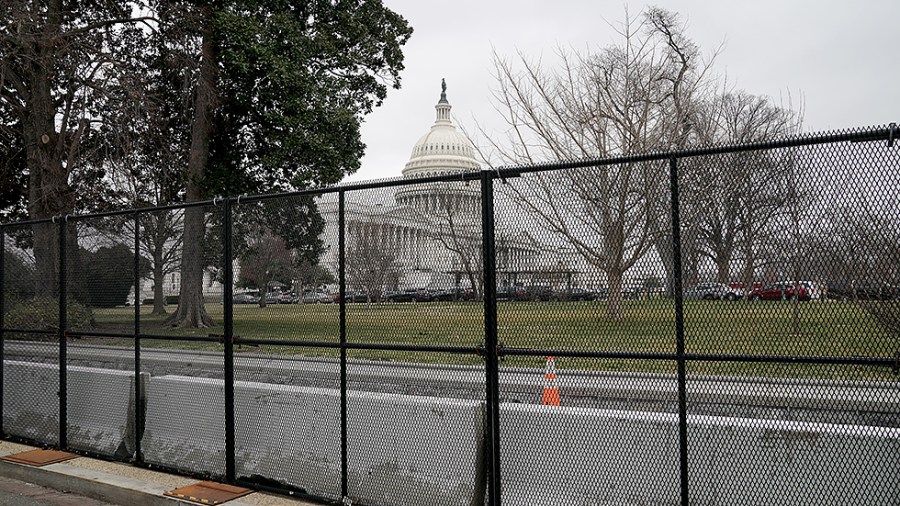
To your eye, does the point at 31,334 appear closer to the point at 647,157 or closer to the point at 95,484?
the point at 95,484

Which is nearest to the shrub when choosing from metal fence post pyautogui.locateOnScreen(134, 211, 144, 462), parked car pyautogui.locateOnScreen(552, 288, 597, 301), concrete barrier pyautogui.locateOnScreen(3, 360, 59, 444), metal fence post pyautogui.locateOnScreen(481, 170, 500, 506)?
concrete barrier pyautogui.locateOnScreen(3, 360, 59, 444)

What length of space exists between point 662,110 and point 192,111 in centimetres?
1550

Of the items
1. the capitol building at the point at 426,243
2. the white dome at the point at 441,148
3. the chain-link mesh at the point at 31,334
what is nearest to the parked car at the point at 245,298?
the capitol building at the point at 426,243

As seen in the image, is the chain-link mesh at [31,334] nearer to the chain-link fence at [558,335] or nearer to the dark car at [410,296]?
the chain-link fence at [558,335]

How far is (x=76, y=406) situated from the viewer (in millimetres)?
8008

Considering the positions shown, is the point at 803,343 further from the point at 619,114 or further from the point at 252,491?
the point at 619,114

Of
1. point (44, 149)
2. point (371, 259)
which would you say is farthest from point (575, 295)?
point (44, 149)

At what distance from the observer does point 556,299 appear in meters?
4.83

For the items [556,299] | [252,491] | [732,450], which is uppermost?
[556,299]

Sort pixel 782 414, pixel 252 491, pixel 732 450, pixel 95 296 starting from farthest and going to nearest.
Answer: pixel 95 296 < pixel 252 491 < pixel 782 414 < pixel 732 450

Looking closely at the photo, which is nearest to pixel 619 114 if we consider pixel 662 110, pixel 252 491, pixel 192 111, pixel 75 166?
pixel 662 110

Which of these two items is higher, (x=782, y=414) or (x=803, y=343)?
(x=803, y=343)

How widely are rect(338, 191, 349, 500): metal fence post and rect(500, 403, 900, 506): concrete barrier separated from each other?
134 cm

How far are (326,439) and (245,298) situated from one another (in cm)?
168
